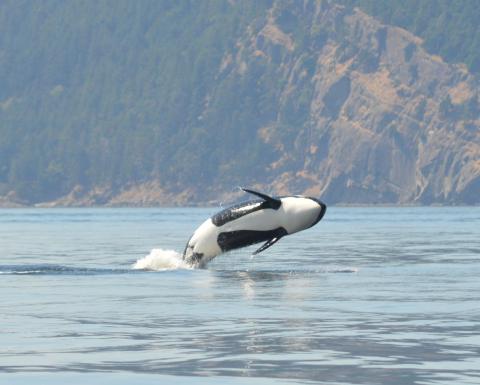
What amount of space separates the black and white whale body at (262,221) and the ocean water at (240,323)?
47.6 inches

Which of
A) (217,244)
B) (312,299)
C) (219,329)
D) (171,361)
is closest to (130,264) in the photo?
(217,244)

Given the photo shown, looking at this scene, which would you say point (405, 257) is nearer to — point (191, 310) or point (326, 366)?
point (191, 310)

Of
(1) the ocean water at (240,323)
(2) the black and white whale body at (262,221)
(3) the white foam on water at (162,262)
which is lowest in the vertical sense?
(1) the ocean water at (240,323)

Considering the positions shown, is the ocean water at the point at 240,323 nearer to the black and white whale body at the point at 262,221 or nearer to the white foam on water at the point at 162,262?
the white foam on water at the point at 162,262

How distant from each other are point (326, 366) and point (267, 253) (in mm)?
39188

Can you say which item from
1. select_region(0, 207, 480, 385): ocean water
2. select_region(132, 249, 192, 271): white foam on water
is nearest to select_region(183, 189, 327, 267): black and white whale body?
select_region(0, 207, 480, 385): ocean water

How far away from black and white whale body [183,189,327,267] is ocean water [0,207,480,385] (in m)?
1.21

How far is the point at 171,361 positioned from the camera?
21.2 metres

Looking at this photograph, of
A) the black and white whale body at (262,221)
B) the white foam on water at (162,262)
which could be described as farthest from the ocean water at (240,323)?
the black and white whale body at (262,221)

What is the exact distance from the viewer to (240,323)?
26609 mm

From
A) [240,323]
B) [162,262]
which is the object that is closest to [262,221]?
[162,262]

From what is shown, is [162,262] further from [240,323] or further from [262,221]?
[240,323]

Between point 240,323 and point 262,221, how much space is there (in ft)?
40.4

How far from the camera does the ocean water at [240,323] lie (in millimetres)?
20250
